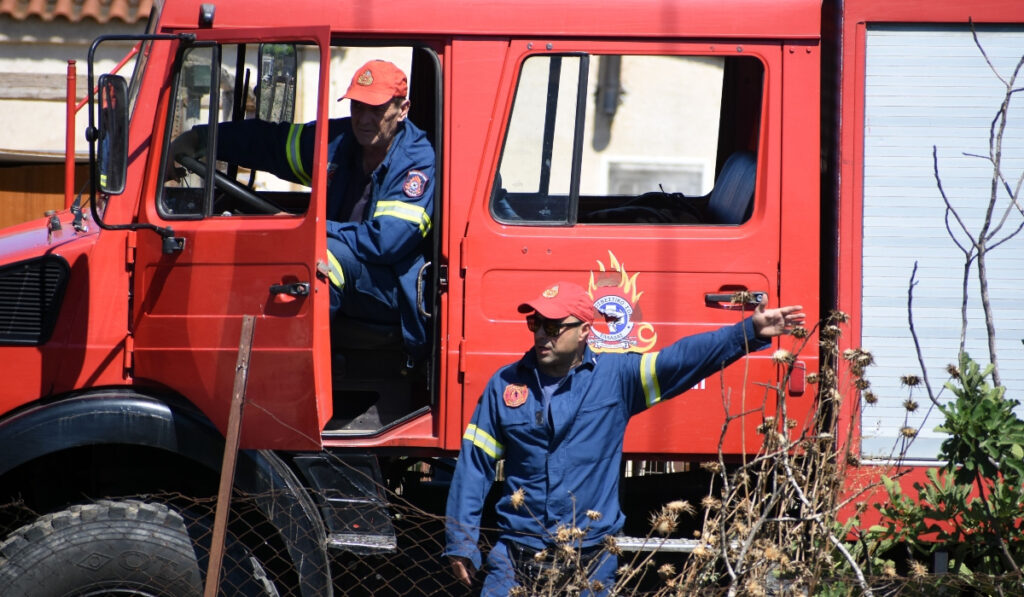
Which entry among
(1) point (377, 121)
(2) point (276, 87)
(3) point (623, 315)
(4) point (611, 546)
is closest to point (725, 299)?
(3) point (623, 315)

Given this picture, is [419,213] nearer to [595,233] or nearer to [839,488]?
[595,233]

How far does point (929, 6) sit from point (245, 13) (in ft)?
8.49

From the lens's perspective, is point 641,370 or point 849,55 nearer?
point 641,370

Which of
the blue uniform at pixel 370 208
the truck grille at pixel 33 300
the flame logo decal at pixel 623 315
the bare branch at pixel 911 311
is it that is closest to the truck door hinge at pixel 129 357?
the truck grille at pixel 33 300

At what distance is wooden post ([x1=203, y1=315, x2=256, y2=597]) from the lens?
3.40m

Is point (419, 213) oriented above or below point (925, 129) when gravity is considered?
below

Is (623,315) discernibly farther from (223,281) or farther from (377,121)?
(223,281)

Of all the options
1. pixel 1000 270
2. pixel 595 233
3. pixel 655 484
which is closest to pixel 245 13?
pixel 595 233

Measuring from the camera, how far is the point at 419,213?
4.07 m

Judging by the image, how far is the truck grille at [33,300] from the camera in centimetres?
400

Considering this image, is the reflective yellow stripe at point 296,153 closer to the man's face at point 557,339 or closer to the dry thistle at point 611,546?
the man's face at point 557,339

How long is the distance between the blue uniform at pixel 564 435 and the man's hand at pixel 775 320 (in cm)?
9

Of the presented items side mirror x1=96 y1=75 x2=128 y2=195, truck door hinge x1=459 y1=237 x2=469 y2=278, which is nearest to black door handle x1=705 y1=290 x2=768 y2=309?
truck door hinge x1=459 y1=237 x2=469 y2=278

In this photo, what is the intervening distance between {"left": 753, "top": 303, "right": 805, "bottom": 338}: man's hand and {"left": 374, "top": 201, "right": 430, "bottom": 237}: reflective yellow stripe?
4.40 feet
